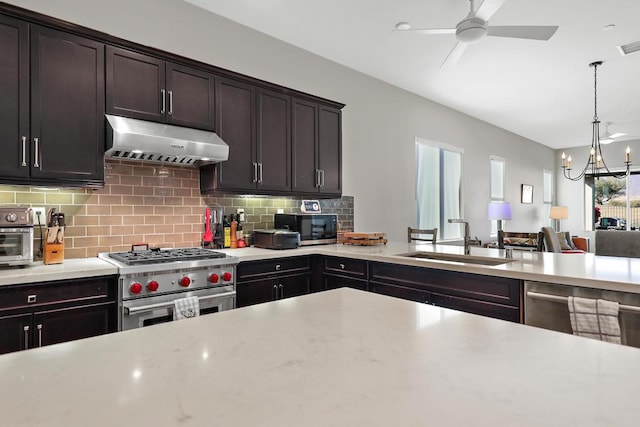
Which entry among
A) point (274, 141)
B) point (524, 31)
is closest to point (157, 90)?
point (274, 141)

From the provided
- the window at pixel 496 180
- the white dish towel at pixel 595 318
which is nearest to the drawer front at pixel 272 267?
the white dish towel at pixel 595 318

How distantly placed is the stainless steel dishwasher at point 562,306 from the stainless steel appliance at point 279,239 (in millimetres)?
1783

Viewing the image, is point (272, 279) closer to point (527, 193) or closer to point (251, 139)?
point (251, 139)

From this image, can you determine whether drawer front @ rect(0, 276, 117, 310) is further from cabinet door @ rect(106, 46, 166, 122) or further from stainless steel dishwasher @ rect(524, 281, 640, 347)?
stainless steel dishwasher @ rect(524, 281, 640, 347)

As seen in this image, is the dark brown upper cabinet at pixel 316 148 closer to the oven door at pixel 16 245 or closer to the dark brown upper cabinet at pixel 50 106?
the dark brown upper cabinet at pixel 50 106

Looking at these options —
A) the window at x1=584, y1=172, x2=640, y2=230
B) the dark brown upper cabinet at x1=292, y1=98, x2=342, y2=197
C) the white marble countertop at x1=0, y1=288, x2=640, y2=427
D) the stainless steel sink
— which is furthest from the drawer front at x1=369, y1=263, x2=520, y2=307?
the window at x1=584, y1=172, x2=640, y2=230

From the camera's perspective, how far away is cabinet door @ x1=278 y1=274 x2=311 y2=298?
301 cm

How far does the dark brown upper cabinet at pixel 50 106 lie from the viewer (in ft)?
6.88

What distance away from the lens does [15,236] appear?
79.2 inches

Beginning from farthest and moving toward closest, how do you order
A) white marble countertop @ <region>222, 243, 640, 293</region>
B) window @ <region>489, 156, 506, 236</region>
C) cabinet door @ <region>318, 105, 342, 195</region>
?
window @ <region>489, 156, 506, 236</region>, cabinet door @ <region>318, 105, 342, 195</region>, white marble countertop @ <region>222, 243, 640, 293</region>

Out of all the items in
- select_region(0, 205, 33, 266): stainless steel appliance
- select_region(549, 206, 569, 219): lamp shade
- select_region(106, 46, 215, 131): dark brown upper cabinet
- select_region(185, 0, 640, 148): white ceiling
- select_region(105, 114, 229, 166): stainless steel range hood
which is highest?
select_region(185, 0, 640, 148): white ceiling

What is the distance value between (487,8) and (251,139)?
193 cm

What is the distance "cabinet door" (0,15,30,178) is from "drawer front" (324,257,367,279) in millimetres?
2125

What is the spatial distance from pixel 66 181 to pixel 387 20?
9.20ft
